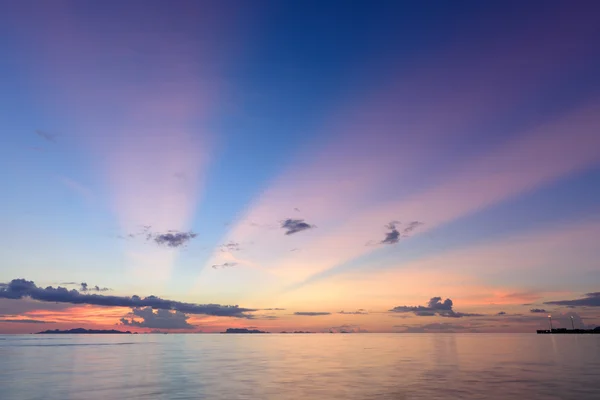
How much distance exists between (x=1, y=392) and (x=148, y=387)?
57.0 ft

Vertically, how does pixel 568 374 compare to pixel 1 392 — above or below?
above

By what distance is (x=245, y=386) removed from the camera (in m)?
54.3

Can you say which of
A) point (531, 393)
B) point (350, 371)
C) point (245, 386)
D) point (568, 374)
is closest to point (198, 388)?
point (245, 386)

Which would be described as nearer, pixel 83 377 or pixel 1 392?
pixel 1 392

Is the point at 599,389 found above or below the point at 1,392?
above

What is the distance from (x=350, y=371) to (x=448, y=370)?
16955mm

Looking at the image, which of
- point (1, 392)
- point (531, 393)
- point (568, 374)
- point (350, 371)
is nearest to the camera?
point (531, 393)

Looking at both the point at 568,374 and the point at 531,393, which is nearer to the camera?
the point at 531,393

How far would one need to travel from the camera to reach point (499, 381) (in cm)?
5538

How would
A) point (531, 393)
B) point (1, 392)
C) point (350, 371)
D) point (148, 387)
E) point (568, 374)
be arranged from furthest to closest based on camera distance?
point (350, 371)
point (568, 374)
point (148, 387)
point (1, 392)
point (531, 393)

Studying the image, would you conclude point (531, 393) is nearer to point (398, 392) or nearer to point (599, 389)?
point (599, 389)

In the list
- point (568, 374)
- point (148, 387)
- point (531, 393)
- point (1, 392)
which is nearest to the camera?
point (531, 393)

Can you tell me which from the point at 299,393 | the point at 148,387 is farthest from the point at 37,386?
the point at 299,393

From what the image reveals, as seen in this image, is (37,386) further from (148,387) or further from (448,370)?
(448,370)
